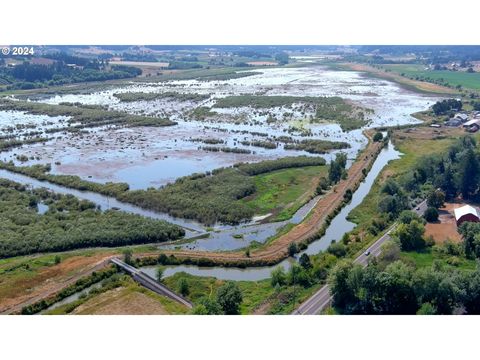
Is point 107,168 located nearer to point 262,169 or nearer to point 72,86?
point 262,169

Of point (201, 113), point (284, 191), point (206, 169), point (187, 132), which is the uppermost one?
point (201, 113)

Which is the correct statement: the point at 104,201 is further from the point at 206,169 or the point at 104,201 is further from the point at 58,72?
the point at 58,72

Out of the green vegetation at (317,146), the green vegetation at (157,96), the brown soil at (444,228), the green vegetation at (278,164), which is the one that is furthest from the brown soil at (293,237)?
the green vegetation at (157,96)

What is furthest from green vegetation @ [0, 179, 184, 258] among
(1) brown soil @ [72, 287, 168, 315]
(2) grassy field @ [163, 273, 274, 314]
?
(1) brown soil @ [72, 287, 168, 315]

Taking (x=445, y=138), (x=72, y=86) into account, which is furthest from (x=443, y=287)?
(x=72, y=86)

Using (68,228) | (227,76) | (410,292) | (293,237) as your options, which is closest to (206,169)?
(68,228)

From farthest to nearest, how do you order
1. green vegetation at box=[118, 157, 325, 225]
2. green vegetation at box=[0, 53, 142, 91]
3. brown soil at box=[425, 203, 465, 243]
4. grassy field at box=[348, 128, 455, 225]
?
green vegetation at box=[0, 53, 142, 91]
grassy field at box=[348, 128, 455, 225]
green vegetation at box=[118, 157, 325, 225]
brown soil at box=[425, 203, 465, 243]

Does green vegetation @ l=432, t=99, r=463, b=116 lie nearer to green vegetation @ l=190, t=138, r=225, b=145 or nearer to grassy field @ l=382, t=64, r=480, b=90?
grassy field @ l=382, t=64, r=480, b=90
